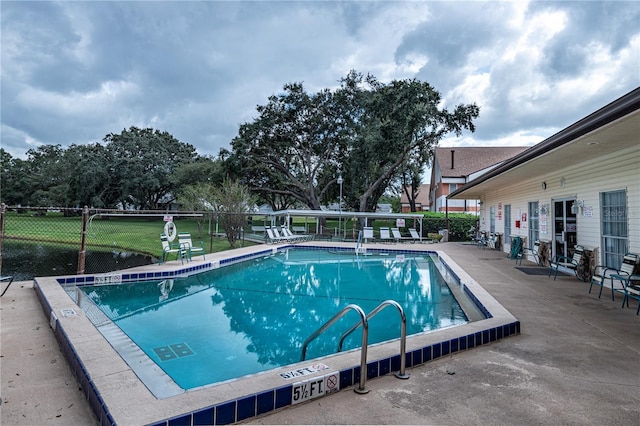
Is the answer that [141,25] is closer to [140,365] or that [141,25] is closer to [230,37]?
[230,37]

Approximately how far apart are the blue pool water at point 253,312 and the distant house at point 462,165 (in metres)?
17.9

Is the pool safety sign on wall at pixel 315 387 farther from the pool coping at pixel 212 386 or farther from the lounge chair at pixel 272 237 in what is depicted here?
the lounge chair at pixel 272 237

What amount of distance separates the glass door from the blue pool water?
9.92 feet

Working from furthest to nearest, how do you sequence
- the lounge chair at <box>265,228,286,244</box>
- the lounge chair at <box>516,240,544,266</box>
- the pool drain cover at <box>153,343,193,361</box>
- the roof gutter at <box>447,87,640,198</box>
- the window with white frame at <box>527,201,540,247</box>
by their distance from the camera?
1. the lounge chair at <box>265,228,286,244</box>
2. the window with white frame at <box>527,201,540,247</box>
3. the lounge chair at <box>516,240,544,266</box>
4. the pool drain cover at <box>153,343,193,361</box>
5. the roof gutter at <box>447,87,640,198</box>

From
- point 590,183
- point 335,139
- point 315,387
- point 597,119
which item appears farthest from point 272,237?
point 315,387

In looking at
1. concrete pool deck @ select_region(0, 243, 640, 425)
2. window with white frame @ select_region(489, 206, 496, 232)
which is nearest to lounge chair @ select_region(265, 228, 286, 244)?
window with white frame @ select_region(489, 206, 496, 232)

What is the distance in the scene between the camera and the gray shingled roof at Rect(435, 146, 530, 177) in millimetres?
26344

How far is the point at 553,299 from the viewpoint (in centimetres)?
549

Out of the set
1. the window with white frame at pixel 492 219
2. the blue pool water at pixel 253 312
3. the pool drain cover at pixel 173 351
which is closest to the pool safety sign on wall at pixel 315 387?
the blue pool water at pixel 253 312

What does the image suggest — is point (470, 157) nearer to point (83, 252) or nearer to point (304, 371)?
point (83, 252)

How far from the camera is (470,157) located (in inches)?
1107

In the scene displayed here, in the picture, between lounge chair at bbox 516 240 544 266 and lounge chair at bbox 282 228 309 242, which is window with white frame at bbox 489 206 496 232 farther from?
lounge chair at bbox 282 228 309 242

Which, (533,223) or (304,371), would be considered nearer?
(304,371)

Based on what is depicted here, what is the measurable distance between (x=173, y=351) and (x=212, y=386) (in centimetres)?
191
